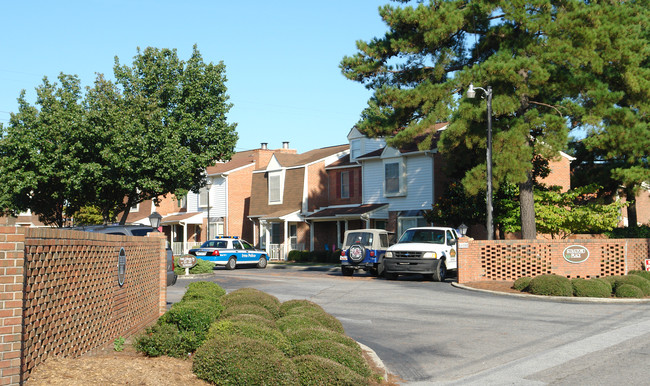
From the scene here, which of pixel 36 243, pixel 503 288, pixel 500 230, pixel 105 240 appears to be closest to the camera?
pixel 36 243

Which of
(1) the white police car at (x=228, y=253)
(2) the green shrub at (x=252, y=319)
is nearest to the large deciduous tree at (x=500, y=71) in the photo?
(1) the white police car at (x=228, y=253)

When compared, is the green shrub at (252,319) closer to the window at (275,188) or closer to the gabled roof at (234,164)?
the window at (275,188)

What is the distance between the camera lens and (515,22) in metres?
26.9

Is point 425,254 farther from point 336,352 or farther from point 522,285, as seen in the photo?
point 336,352

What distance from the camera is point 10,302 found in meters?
5.80

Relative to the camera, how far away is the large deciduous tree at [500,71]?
83.3ft

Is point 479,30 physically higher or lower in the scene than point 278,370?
higher

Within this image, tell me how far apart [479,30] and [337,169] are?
18.3 m

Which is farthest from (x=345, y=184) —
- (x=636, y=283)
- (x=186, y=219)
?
(x=636, y=283)

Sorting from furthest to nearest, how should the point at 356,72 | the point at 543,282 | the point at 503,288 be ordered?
the point at 356,72
the point at 503,288
the point at 543,282

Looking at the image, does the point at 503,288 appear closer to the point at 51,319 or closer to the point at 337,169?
the point at 51,319

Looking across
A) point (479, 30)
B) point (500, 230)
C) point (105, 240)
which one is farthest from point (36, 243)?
point (500, 230)

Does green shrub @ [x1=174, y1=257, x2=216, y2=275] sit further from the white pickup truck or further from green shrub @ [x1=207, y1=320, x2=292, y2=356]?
green shrub @ [x1=207, y1=320, x2=292, y2=356]

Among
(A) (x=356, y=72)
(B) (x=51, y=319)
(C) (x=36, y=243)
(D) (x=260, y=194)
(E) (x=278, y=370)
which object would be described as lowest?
(E) (x=278, y=370)
